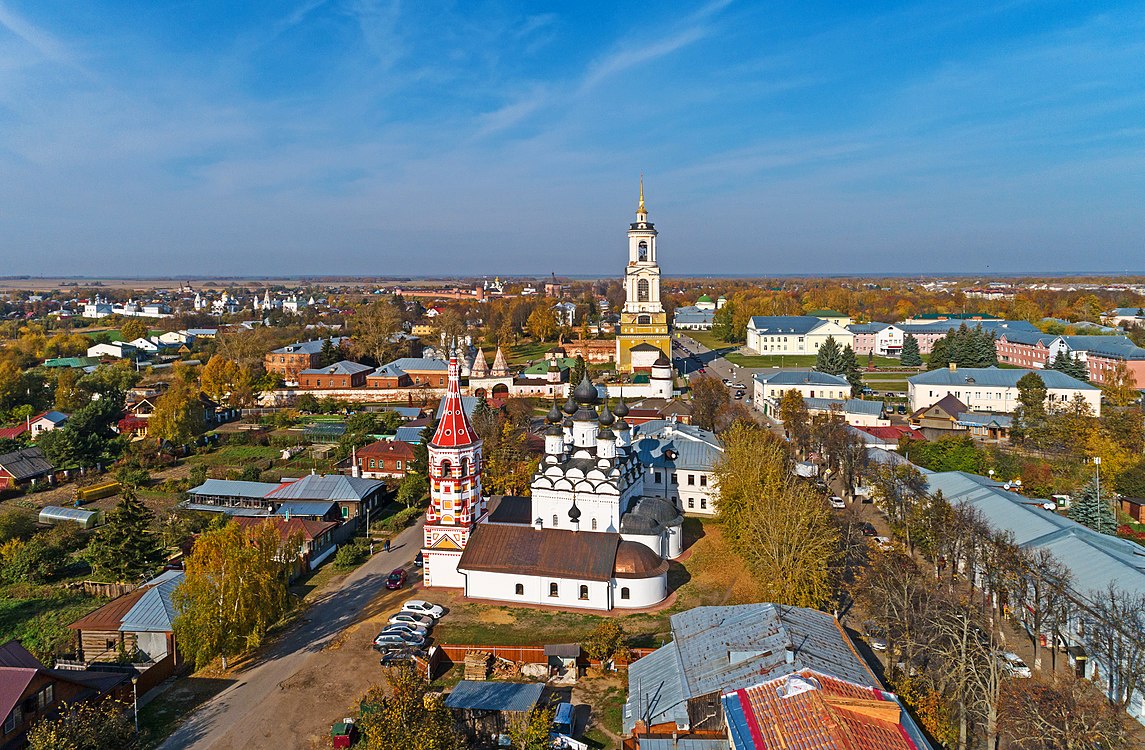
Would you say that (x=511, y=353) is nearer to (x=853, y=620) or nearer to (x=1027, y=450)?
(x=1027, y=450)

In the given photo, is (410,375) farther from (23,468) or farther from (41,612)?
(41,612)

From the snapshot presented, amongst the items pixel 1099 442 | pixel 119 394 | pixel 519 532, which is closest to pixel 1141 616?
pixel 519 532

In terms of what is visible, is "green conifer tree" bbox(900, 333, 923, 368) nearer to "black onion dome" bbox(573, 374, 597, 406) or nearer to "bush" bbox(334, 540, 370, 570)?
"black onion dome" bbox(573, 374, 597, 406)

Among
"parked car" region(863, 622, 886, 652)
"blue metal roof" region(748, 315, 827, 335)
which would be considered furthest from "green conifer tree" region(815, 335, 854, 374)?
"parked car" region(863, 622, 886, 652)

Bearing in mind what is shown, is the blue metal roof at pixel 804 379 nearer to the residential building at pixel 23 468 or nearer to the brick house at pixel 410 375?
the brick house at pixel 410 375

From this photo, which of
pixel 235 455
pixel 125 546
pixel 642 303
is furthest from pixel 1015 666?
pixel 642 303

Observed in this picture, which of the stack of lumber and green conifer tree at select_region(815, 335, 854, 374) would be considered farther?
green conifer tree at select_region(815, 335, 854, 374)
